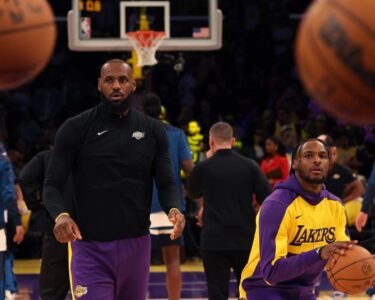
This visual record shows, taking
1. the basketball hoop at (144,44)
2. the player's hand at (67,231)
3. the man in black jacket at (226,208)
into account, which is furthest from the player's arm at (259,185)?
the basketball hoop at (144,44)

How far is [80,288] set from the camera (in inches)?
241

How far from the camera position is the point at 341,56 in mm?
3443

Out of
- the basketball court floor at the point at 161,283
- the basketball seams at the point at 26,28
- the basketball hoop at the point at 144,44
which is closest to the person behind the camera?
the basketball seams at the point at 26,28

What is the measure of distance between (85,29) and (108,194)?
6.30 meters

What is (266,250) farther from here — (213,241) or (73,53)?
(73,53)

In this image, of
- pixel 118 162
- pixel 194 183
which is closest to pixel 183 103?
pixel 194 183

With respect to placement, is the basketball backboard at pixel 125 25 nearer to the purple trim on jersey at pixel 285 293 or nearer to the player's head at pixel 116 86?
the player's head at pixel 116 86

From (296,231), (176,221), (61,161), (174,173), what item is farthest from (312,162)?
(174,173)

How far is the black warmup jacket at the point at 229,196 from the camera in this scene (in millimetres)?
8750

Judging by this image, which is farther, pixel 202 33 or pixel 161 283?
pixel 202 33

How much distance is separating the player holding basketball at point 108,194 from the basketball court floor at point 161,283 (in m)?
4.61

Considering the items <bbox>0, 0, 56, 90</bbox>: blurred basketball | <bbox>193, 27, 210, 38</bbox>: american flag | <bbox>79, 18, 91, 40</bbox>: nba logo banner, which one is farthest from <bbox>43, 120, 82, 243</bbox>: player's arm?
<bbox>193, 27, 210, 38</bbox>: american flag

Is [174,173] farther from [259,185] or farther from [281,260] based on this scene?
[281,260]

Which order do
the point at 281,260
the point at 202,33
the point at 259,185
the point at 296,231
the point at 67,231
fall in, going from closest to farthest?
the point at 67,231 → the point at 281,260 → the point at 296,231 → the point at 259,185 → the point at 202,33
